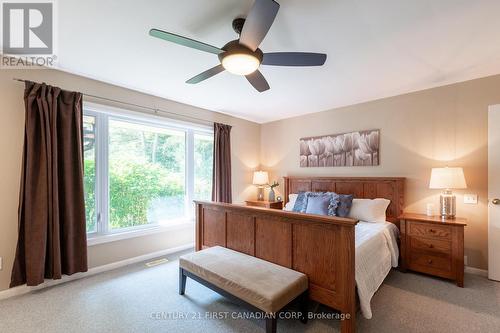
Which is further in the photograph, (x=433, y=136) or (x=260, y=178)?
(x=260, y=178)

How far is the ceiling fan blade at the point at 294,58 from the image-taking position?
1.74 meters

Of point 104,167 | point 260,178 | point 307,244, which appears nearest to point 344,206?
point 307,244

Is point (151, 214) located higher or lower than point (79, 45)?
lower

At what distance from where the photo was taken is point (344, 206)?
325cm

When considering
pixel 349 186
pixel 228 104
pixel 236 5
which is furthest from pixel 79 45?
pixel 349 186

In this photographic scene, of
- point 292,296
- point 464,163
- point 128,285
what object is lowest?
point 128,285

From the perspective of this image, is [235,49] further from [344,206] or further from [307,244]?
[344,206]

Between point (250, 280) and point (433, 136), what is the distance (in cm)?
302

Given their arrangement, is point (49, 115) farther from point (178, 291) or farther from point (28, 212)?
point (178, 291)

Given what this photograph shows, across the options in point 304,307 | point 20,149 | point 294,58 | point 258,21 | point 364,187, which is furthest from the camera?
point 364,187

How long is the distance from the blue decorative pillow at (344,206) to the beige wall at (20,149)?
2.40 metres

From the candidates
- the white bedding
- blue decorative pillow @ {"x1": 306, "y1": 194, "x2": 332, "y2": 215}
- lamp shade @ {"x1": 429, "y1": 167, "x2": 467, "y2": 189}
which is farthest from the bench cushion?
lamp shade @ {"x1": 429, "y1": 167, "x2": 467, "y2": 189}

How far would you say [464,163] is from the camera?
2.88 meters

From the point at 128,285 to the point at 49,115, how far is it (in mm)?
2029
